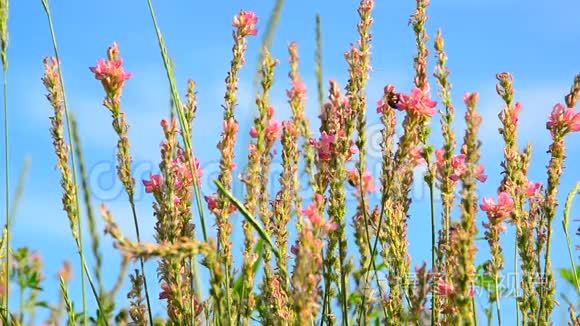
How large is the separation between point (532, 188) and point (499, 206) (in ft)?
1.02

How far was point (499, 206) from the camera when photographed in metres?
2.69

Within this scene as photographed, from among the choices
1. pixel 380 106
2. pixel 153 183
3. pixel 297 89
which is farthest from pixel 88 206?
pixel 380 106

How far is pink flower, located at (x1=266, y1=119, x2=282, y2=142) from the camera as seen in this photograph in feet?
8.50

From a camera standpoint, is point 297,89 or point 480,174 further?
point 480,174

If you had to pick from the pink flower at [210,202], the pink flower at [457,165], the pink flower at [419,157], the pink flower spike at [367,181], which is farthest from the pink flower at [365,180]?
the pink flower at [210,202]

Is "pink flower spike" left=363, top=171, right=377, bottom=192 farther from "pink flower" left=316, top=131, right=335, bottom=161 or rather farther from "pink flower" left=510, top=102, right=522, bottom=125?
"pink flower" left=510, top=102, right=522, bottom=125

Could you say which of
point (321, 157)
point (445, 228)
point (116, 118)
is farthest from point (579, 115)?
point (116, 118)

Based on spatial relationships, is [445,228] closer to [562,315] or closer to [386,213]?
[386,213]

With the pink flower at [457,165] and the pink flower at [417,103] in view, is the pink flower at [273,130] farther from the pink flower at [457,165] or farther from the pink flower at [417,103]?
the pink flower at [457,165]

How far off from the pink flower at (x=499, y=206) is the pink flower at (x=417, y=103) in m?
0.42

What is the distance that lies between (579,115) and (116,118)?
5.20 ft

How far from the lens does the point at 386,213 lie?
100.0 inches

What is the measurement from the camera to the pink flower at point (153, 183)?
7.95 ft

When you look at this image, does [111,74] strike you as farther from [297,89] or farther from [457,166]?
[457,166]
